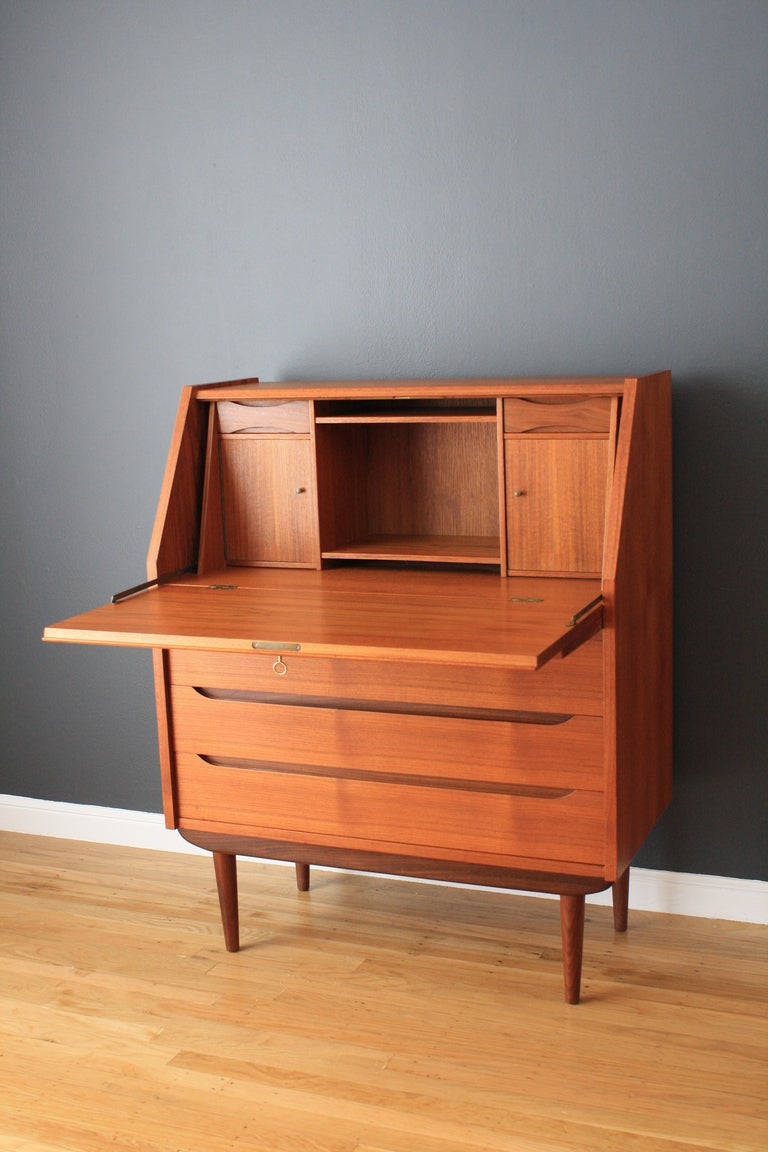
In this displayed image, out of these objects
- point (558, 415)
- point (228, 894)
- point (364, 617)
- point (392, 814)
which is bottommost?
point (228, 894)

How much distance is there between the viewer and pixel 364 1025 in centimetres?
235

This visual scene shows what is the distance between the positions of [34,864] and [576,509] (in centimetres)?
173

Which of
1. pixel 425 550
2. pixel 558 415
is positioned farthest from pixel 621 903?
pixel 558 415

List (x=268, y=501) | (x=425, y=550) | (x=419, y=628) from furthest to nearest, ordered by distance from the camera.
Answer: (x=268, y=501), (x=425, y=550), (x=419, y=628)

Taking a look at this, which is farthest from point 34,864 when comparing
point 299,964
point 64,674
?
point 299,964

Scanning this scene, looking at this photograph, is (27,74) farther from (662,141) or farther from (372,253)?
(662,141)

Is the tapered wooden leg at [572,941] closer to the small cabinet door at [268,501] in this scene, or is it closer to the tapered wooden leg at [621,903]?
the tapered wooden leg at [621,903]

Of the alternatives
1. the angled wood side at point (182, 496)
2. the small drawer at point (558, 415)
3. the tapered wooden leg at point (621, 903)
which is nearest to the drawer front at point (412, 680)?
the angled wood side at point (182, 496)

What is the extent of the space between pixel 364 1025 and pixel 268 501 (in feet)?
3.54

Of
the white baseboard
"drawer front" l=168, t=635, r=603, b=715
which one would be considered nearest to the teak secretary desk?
"drawer front" l=168, t=635, r=603, b=715

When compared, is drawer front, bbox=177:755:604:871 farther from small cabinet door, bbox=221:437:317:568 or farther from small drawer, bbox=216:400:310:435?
small drawer, bbox=216:400:310:435

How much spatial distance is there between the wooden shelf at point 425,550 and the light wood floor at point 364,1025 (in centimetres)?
83

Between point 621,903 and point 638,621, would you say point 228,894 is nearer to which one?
point 621,903

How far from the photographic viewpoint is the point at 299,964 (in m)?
2.59
